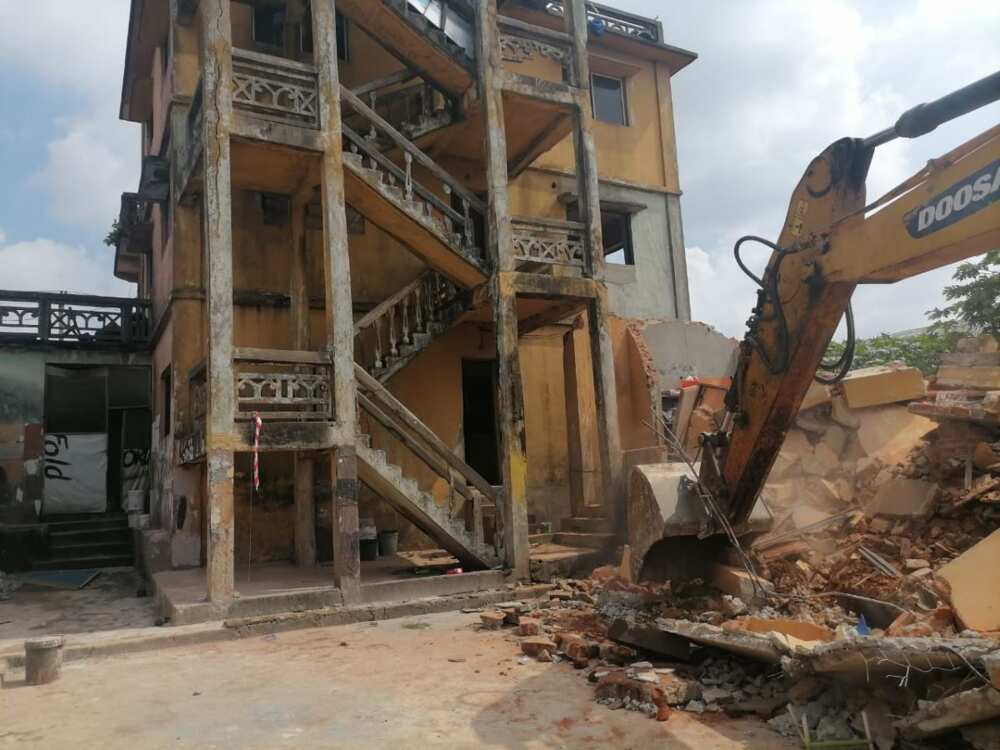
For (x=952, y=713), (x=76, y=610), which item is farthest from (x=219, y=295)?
(x=952, y=713)

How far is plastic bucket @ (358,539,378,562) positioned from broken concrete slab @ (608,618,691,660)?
20.8 ft

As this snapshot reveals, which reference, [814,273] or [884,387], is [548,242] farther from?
[814,273]

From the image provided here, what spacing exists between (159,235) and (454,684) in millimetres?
11499

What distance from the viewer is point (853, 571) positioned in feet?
24.9

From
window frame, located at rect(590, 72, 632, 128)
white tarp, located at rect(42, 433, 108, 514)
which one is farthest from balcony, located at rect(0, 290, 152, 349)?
window frame, located at rect(590, 72, 632, 128)

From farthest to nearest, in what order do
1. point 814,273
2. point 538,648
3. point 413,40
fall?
point 413,40 → point 538,648 → point 814,273

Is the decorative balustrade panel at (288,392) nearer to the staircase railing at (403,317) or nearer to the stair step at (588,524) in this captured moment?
the staircase railing at (403,317)

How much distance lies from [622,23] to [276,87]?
9.71 metres

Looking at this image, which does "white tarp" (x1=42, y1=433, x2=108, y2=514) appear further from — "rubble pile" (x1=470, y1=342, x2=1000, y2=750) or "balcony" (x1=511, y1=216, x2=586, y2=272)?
"rubble pile" (x1=470, y1=342, x2=1000, y2=750)

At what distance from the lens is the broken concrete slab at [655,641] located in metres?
6.23

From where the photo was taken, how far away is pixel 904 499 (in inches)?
337

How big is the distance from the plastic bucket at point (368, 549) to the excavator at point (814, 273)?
556cm

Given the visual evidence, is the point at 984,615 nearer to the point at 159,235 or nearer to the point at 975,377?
the point at 975,377

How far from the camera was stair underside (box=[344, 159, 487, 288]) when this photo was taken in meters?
10.5
